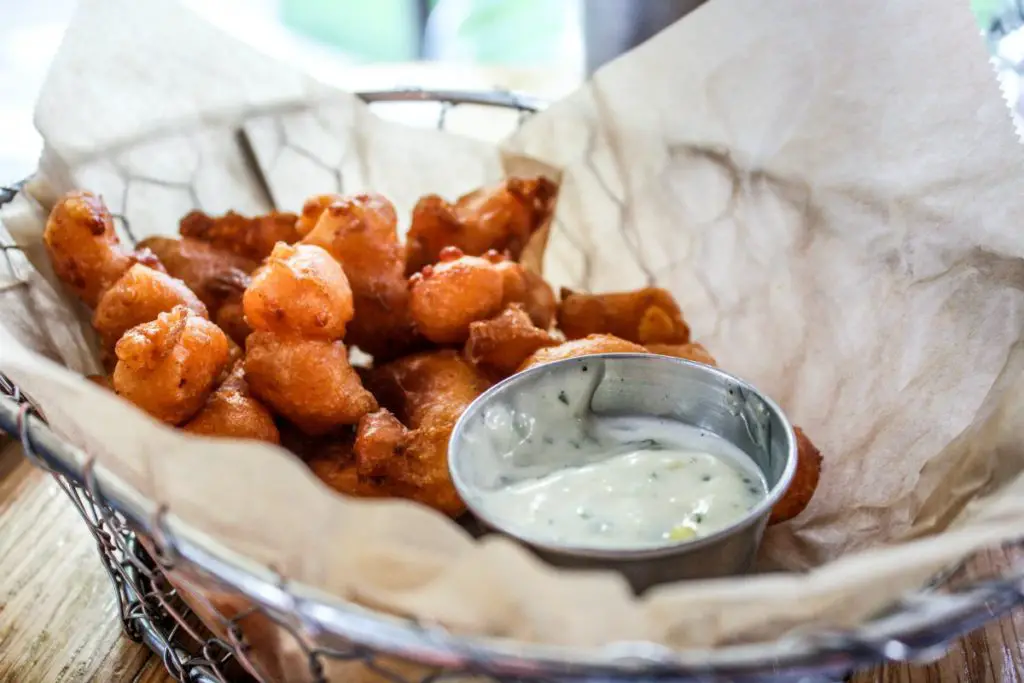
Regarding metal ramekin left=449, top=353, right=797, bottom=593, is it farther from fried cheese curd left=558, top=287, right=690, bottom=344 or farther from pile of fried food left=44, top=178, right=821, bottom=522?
fried cheese curd left=558, top=287, right=690, bottom=344

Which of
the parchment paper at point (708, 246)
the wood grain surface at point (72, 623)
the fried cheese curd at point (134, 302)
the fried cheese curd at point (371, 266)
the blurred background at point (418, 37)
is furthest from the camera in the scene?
the blurred background at point (418, 37)

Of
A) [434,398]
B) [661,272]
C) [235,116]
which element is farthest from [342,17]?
[434,398]

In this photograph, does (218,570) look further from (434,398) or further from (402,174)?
(402,174)

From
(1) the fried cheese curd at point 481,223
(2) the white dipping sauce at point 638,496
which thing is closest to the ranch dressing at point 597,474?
(2) the white dipping sauce at point 638,496

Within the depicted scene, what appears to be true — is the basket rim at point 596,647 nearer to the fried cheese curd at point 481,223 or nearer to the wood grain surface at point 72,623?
the wood grain surface at point 72,623

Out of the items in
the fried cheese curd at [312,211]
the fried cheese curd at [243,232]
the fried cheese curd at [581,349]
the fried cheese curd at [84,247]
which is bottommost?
the fried cheese curd at [581,349]

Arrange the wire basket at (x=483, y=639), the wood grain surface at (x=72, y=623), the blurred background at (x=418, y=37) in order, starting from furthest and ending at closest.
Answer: the blurred background at (x=418, y=37)
the wood grain surface at (x=72, y=623)
the wire basket at (x=483, y=639)

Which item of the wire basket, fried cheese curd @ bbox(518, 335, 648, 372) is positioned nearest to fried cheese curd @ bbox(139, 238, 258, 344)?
fried cheese curd @ bbox(518, 335, 648, 372)

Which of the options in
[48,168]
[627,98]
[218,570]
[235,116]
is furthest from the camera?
[235,116]
